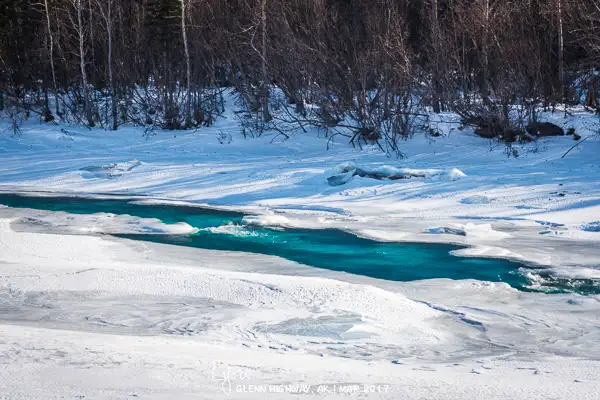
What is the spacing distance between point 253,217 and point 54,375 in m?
6.88

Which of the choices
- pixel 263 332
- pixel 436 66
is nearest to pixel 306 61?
pixel 436 66

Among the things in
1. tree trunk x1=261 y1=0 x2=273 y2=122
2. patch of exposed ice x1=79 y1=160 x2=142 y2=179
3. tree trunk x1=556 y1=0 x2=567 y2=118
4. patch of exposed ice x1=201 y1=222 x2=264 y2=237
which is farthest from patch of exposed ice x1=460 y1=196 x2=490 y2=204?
tree trunk x1=261 y1=0 x2=273 y2=122

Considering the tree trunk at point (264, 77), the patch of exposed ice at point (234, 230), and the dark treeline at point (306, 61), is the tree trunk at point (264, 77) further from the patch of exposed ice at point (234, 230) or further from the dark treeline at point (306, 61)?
the patch of exposed ice at point (234, 230)

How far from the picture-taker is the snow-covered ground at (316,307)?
159 inches

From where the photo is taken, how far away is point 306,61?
19594 millimetres

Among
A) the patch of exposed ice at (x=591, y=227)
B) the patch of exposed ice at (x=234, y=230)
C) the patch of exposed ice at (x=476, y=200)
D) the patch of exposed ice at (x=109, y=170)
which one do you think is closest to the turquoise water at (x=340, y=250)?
the patch of exposed ice at (x=234, y=230)

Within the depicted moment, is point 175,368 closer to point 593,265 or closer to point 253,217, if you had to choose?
point 593,265

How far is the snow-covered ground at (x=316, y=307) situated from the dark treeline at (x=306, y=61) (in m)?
4.59

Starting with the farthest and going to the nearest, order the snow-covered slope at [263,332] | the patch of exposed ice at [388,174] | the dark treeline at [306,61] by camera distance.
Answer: the dark treeline at [306,61], the patch of exposed ice at [388,174], the snow-covered slope at [263,332]

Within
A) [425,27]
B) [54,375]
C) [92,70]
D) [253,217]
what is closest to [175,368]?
[54,375]

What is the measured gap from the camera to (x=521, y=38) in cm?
1816

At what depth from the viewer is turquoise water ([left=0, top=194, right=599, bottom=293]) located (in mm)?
7536

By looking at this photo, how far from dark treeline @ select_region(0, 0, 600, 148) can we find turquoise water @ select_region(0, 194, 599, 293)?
665 cm

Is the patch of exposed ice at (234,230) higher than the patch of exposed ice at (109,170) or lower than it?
lower
